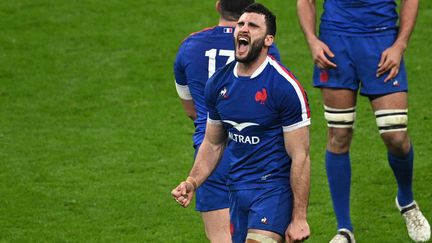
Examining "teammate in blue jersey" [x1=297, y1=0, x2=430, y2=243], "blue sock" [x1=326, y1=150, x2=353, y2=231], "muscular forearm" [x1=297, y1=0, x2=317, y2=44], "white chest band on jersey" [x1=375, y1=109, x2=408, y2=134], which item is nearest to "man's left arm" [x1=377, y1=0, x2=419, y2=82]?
"teammate in blue jersey" [x1=297, y1=0, x2=430, y2=243]

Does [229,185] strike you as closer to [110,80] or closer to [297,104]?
[297,104]

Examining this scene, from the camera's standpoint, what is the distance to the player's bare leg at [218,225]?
304 inches

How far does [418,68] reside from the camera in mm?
14336

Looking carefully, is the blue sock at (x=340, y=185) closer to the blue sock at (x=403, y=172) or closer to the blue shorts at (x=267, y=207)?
the blue sock at (x=403, y=172)

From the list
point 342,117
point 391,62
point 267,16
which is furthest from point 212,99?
point 391,62

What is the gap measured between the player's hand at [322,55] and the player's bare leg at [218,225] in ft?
4.95

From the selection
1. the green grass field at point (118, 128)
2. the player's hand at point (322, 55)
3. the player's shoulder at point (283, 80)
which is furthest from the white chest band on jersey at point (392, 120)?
the player's shoulder at point (283, 80)

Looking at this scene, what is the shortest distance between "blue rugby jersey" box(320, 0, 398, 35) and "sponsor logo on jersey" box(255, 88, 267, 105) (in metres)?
2.04

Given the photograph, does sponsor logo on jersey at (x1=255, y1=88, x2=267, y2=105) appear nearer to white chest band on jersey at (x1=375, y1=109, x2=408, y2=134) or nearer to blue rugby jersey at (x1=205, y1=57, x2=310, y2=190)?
blue rugby jersey at (x1=205, y1=57, x2=310, y2=190)

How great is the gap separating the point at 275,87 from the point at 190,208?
3649 millimetres

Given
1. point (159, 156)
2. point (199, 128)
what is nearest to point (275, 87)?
point (199, 128)

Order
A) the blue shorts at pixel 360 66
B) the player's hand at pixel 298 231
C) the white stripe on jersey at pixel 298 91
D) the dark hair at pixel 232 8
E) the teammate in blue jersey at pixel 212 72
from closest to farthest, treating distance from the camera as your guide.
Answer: the player's hand at pixel 298 231
the white stripe on jersey at pixel 298 91
the dark hair at pixel 232 8
the teammate in blue jersey at pixel 212 72
the blue shorts at pixel 360 66

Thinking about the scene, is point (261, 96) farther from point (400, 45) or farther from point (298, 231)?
point (400, 45)

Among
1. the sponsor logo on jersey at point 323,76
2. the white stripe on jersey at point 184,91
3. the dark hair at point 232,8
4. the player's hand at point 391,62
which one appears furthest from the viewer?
the sponsor logo on jersey at point 323,76
